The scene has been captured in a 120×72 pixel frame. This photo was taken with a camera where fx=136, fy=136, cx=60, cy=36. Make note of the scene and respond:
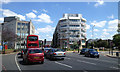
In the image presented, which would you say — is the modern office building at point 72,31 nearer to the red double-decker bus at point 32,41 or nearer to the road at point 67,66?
the red double-decker bus at point 32,41

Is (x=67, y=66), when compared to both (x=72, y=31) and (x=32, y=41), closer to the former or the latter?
(x=32, y=41)

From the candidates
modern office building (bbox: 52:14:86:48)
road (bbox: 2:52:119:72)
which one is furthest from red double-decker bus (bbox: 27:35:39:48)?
modern office building (bbox: 52:14:86:48)

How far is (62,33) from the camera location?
8050 centimetres

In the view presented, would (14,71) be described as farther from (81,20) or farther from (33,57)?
(81,20)

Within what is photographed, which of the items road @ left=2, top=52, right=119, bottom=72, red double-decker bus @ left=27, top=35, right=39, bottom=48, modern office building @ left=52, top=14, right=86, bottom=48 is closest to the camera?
road @ left=2, top=52, right=119, bottom=72

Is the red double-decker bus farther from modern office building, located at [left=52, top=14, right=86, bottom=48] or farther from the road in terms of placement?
modern office building, located at [left=52, top=14, right=86, bottom=48]

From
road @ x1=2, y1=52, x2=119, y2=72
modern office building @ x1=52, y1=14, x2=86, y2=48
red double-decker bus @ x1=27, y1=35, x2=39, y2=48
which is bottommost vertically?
road @ x1=2, y1=52, x2=119, y2=72

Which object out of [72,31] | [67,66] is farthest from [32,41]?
[72,31]

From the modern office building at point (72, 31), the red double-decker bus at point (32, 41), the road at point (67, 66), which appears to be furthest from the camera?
the modern office building at point (72, 31)

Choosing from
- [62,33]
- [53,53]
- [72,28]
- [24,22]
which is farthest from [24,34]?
[53,53]

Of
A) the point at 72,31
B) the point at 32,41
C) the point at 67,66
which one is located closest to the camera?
the point at 67,66

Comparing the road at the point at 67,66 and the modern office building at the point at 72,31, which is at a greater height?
the modern office building at the point at 72,31

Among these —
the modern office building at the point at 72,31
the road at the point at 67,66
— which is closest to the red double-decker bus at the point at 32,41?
the road at the point at 67,66

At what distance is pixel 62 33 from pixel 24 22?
2491 centimetres
